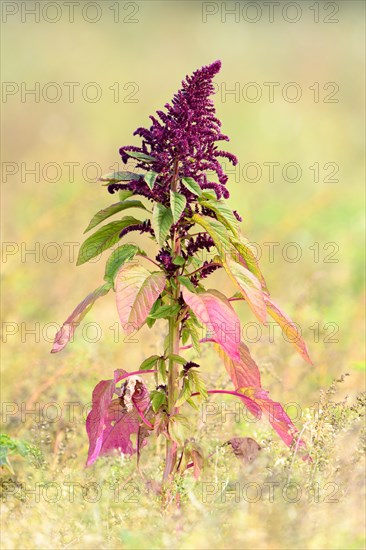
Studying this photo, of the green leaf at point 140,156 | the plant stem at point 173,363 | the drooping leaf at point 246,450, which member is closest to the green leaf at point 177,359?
the plant stem at point 173,363

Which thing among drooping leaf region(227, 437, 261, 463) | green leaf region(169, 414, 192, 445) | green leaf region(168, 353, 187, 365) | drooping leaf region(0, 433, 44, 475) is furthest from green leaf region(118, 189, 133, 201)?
drooping leaf region(0, 433, 44, 475)

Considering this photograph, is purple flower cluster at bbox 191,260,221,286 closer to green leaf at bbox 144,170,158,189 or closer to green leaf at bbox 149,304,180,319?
green leaf at bbox 149,304,180,319

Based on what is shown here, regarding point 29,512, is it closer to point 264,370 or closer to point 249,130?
point 264,370

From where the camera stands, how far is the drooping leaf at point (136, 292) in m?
1.36

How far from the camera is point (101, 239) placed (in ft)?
5.00

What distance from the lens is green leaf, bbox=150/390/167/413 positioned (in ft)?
5.03

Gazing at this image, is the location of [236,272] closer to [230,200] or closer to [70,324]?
[70,324]

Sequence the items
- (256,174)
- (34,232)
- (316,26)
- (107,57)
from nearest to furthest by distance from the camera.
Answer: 1. (34,232)
2. (256,174)
3. (107,57)
4. (316,26)

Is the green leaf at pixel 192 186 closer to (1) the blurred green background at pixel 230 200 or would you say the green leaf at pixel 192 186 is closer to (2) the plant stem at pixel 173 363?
(2) the plant stem at pixel 173 363

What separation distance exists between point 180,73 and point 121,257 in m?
3.97

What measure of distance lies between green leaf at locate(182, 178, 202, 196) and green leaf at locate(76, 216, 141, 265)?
0.42 feet

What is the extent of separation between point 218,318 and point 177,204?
202 mm

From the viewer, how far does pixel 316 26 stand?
588cm

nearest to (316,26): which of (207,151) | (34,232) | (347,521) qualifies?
(34,232)
